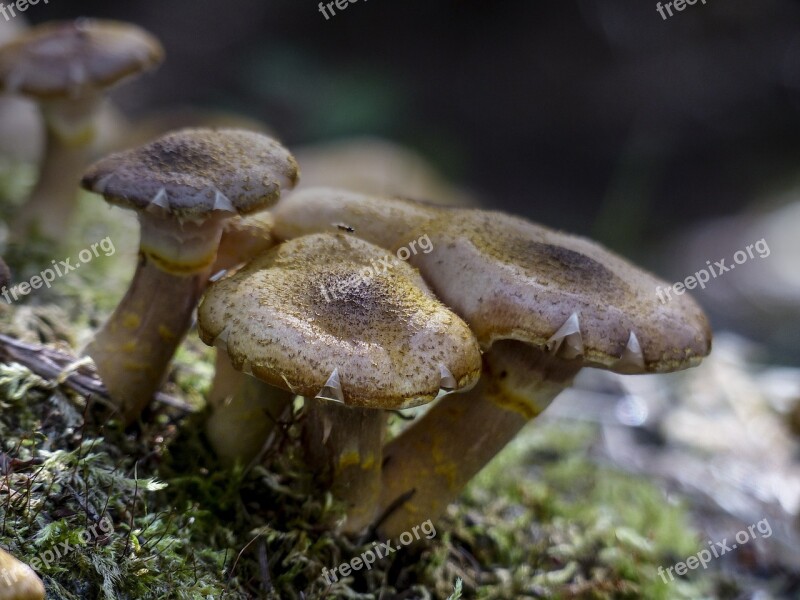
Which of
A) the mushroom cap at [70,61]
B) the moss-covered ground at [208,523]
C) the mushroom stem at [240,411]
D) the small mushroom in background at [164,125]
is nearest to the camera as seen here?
the moss-covered ground at [208,523]

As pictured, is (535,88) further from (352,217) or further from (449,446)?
(449,446)

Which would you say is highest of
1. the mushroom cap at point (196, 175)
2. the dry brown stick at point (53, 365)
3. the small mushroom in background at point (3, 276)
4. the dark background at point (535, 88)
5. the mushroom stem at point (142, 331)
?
the mushroom cap at point (196, 175)

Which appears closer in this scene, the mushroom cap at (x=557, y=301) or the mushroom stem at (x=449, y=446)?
the mushroom cap at (x=557, y=301)

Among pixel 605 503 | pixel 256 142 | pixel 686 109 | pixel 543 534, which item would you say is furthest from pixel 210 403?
pixel 686 109

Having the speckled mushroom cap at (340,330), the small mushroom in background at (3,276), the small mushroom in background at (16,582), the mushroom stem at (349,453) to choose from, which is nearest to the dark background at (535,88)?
the mushroom stem at (349,453)

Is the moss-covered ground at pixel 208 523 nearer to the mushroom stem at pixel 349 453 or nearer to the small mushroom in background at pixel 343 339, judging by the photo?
the mushroom stem at pixel 349 453

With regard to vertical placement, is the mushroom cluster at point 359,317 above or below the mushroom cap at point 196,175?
below

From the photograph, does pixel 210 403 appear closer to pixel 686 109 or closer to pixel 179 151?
pixel 179 151

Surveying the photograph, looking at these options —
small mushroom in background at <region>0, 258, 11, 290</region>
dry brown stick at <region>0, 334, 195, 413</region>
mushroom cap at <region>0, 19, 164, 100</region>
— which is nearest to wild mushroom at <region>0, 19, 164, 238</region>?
mushroom cap at <region>0, 19, 164, 100</region>
